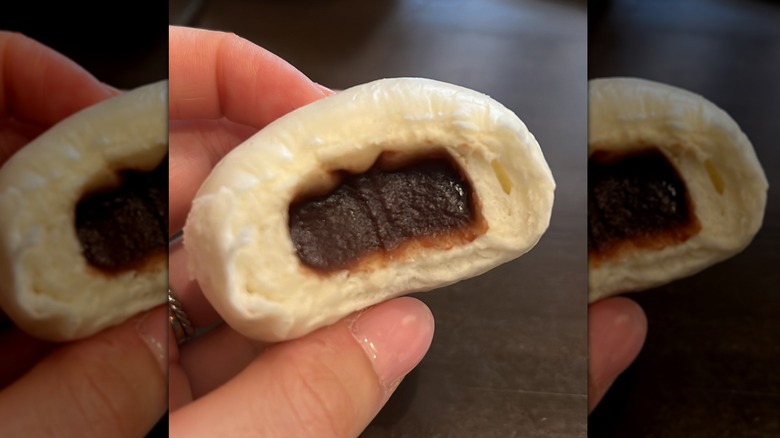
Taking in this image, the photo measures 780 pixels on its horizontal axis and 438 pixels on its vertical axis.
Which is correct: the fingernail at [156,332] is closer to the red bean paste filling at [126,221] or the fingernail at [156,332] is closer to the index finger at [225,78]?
the red bean paste filling at [126,221]

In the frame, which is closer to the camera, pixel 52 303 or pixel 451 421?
pixel 52 303

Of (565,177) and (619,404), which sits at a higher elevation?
(565,177)

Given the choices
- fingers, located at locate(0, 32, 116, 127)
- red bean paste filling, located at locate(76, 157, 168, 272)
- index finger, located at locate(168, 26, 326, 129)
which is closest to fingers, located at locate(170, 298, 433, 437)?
red bean paste filling, located at locate(76, 157, 168, 272)

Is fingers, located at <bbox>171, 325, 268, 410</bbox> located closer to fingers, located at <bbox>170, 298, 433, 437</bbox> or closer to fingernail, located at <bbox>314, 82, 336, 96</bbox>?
fingers, located at <bbox>170, 298, 433, 437</bbox>

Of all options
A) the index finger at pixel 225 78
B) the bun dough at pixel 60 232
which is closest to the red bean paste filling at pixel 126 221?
the bun dough at pixel 60 232

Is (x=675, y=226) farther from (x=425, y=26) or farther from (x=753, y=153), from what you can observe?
(x=425, y=26)

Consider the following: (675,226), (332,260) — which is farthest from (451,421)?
(675,226)
